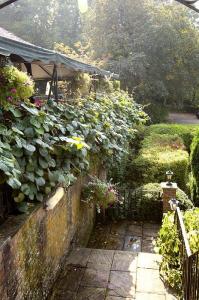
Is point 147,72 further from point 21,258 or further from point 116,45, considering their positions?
point 21,258

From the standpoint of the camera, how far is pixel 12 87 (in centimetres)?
337

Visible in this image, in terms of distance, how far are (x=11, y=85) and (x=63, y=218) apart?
1973 mm

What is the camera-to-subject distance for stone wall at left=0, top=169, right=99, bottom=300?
2691 millimetres

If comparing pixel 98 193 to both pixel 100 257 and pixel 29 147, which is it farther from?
pixel 29 147

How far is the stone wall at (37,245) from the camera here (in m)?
2.69

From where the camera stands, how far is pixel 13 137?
10.2ft

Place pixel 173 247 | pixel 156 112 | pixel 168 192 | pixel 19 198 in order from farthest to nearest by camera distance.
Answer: pixel 156 112, pixel 168 192, pixel 173 247, pixel 19 198

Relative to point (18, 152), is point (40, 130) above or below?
above

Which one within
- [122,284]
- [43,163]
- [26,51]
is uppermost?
[26,51]

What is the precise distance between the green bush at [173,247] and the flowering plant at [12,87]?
262cm

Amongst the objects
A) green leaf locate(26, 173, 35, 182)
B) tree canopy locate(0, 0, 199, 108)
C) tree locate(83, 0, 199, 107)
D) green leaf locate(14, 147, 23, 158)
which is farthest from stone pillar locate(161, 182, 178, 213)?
tree locate(83, 0, 199, 107)

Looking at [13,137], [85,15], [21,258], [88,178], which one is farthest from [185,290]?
[85,15]

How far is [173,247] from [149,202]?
109 inches

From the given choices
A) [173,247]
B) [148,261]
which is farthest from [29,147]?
[148,261]
